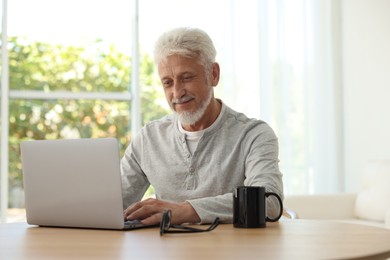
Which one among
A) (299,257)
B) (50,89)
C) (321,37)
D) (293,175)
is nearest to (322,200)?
(293,175)

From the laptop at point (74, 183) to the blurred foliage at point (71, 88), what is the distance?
121 inches

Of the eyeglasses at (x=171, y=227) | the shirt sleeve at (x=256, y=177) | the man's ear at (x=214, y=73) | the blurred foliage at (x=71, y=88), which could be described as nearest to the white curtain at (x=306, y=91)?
the blurred foliage at (x=71, y=88)

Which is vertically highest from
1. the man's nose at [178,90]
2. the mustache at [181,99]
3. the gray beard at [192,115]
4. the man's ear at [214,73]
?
the man's ear at [214,73]

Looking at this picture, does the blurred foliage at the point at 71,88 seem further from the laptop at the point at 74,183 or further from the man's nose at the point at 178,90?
the laptop at the point at 74,183

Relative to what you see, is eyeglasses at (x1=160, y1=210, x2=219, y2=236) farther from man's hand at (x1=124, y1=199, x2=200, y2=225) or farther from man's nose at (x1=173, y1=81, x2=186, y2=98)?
man's nose at (x1=173, y1=81, x2=186, y2=98)

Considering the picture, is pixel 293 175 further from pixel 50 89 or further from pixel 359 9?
pixel 50 89

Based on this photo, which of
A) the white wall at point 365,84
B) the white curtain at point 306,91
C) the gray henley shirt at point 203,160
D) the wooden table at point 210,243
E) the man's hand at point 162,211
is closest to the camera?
the wooden table at point 210,243

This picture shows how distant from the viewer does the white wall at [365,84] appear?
497cm

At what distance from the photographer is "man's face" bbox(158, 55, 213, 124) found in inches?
97.0

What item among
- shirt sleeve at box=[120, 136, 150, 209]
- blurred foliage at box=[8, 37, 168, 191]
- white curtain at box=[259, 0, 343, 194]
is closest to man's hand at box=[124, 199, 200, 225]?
shirt sleeve at box=[120, 136, 150, 209]

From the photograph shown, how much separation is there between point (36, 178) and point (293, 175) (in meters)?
3.68

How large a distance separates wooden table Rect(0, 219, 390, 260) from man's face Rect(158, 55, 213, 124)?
0.63m

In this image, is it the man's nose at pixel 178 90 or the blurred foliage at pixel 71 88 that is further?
the blurred foliage at pixel 71 88

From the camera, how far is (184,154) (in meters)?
2.48
